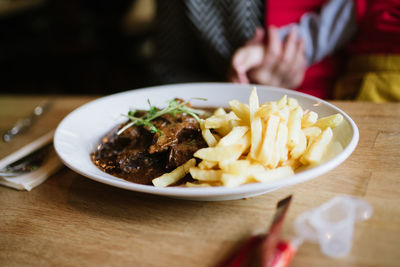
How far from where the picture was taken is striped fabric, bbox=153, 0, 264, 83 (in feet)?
8.52

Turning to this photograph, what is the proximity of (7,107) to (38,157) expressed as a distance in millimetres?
1100

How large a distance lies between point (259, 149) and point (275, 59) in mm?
1475

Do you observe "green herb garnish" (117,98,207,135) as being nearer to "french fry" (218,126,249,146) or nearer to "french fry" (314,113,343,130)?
"french fry" (218,126,249,146)

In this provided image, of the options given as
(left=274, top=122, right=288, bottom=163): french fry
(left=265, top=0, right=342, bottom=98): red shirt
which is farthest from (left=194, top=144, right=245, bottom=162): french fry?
(left=265, top=0, right=342, bottom=98): red shirt

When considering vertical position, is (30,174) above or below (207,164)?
below

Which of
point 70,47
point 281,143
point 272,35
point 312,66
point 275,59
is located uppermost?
point 281,143

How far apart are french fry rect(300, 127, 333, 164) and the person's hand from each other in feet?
3.93

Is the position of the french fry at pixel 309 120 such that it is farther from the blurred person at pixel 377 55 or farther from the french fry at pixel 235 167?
the blurred person at pixel 377 55

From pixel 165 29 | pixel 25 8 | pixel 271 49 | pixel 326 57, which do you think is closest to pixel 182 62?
pixel 165 29

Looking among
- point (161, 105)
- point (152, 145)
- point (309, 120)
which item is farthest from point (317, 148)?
point (161, 105)

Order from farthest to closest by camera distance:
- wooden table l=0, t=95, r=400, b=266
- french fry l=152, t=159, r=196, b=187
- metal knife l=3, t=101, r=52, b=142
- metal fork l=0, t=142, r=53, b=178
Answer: metal knife l=3, t=101, r=52, b=142
metal fork l=0, t=142, r=53, b=178
french fry l=152, t=159, r=196, b=187
wooden table l=0, t=95, r=400, b=266

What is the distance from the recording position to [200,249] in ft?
2.98

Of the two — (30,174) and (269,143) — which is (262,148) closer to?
(269,143)

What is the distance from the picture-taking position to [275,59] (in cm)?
233
